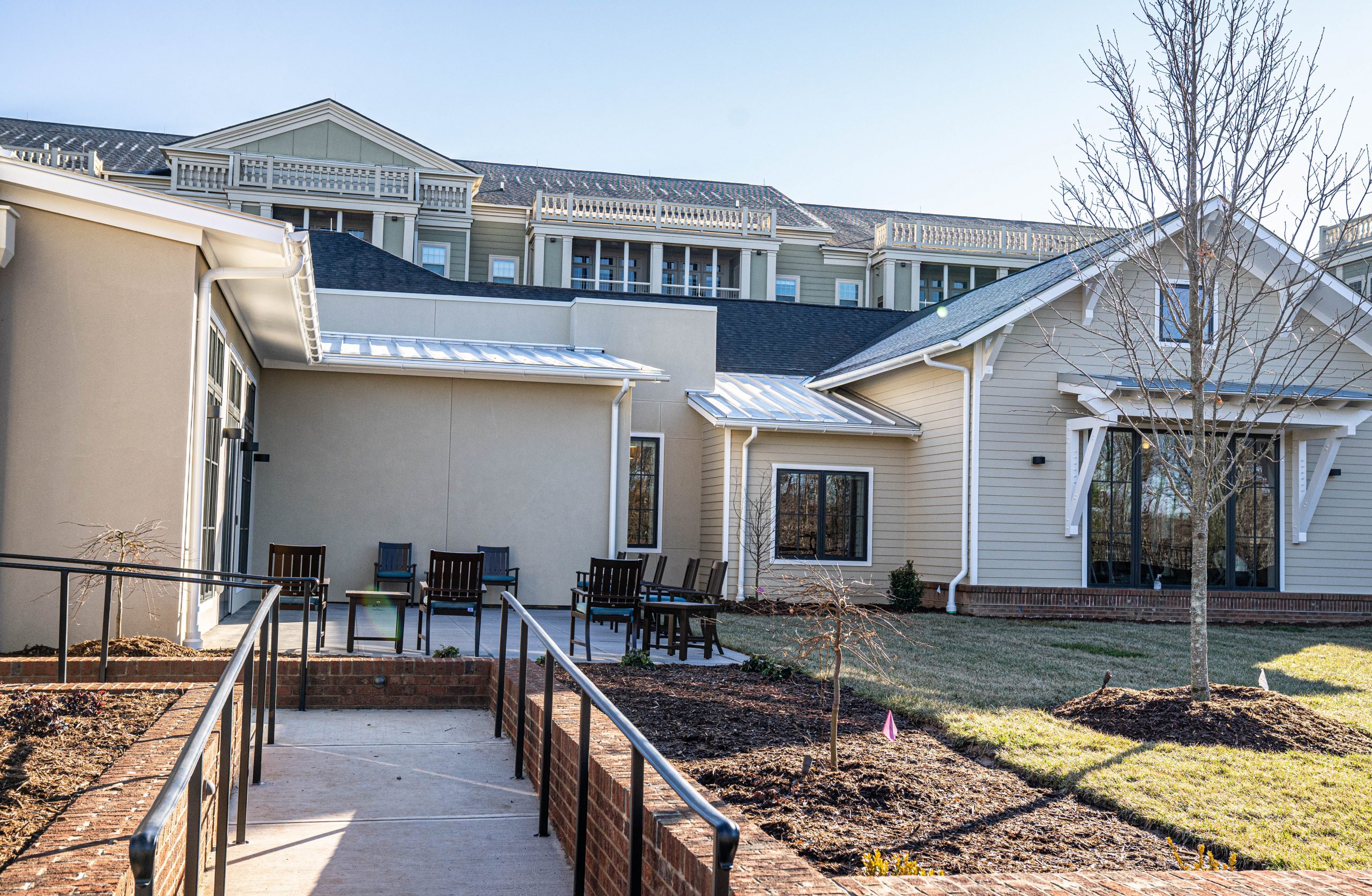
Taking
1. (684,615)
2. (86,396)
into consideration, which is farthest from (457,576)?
(86,396)

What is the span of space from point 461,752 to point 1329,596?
48.7 feet

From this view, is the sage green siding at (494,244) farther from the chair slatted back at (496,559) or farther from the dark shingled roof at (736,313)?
the chair slatted back at (496,559)

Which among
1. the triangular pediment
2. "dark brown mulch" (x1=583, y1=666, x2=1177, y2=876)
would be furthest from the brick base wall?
the triangular pediment

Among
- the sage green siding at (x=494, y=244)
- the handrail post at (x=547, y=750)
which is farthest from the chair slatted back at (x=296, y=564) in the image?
the sage green siding at (x=494, y=244)

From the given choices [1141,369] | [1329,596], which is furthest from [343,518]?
[1329,596]

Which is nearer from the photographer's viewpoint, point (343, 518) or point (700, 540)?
point (343, 518)

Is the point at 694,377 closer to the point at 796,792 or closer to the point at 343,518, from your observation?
the point at 343,518

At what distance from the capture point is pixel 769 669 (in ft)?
28.0

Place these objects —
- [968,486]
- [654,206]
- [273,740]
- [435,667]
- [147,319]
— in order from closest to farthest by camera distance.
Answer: [273,740] < [435,667] < [147,319] < [968,486] < [654,206]

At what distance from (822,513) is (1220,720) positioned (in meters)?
10.2

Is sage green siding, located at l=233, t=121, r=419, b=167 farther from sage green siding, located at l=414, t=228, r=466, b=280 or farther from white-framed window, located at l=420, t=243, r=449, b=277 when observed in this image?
white-framed window, located at l=420, t=243, r=449, b=277

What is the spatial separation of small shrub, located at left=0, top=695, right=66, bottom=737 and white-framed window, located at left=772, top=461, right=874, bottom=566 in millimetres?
12216

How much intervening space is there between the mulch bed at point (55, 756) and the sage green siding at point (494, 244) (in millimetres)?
26463

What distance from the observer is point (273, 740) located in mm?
6461
